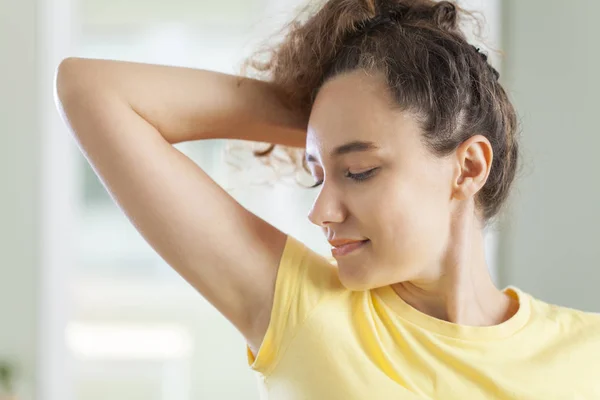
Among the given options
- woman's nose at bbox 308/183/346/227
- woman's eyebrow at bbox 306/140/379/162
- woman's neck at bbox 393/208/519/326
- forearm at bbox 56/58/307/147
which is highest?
forearm at bbox 56/58/307/147

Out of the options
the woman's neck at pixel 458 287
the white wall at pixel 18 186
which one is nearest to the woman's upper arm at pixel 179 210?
the woman's neck at pixel 458 287

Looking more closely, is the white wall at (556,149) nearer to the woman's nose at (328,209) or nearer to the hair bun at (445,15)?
the hair bun at (445,15)

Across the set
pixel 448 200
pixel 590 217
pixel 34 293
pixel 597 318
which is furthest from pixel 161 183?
pixel 34 293

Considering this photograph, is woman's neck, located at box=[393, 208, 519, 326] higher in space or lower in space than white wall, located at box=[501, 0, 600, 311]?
lower

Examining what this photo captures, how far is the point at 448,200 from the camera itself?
1.05 meters

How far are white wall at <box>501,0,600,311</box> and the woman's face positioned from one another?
0.83 metres

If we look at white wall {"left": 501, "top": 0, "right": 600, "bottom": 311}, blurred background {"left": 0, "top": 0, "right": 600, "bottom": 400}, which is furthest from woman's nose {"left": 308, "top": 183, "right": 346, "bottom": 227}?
white wall {"left": 501, "top": 0, "right": 600, "bottom": 311}

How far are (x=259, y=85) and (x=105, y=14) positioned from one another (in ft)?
11.8

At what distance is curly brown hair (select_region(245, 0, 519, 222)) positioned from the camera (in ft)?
3.33

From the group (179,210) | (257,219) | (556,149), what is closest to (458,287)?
(257,219)

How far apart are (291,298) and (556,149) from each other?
3.91 feet

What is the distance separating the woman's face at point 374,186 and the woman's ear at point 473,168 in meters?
0.02

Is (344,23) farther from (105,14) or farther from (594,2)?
(105,14)

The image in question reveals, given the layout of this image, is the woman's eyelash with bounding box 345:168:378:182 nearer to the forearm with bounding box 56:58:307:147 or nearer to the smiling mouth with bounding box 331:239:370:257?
the smiling mouth with bounding box 331:239:370:257
